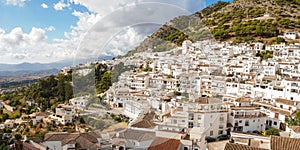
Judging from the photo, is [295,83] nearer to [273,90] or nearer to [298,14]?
[273,90]

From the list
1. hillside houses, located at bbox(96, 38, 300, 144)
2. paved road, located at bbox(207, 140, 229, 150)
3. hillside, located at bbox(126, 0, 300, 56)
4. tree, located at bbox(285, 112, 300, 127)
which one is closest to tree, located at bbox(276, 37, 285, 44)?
hillside, located at bbox(126, 0, 300, 56)

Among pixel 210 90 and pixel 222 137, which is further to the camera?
pixel 222 137

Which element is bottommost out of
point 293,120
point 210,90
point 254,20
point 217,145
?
point 217,145

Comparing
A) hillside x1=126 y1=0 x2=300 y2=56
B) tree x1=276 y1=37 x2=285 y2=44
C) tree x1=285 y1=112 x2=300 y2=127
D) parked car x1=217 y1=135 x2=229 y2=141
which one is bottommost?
parked car x1=217 y1=135 x2=229 y2=141

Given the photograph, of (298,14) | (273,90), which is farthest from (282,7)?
(273,90)

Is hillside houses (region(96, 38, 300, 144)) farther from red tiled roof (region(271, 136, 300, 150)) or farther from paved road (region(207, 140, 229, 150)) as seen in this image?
red tiled roof (region(271, 136, 300, 150))

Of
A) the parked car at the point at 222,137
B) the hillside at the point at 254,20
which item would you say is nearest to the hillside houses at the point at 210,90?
the parked car at the point at 222,137

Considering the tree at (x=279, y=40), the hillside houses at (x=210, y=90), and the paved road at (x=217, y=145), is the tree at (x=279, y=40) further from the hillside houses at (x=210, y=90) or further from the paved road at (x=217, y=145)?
the paved road at (x=217, y=145)

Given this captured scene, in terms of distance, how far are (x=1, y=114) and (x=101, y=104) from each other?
15.2 metres

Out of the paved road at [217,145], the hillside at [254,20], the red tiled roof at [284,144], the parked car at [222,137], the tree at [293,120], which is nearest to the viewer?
the red tiled roof at [284,144]

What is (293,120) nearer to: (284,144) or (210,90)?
(284,144)

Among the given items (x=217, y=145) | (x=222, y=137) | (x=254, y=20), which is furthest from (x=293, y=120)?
(x=254, y=20)

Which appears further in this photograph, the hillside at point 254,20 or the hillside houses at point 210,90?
the hillside at point 254,20

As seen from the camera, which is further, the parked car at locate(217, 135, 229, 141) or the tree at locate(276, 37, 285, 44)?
the tree at locate(276, 37, 285, 44)
